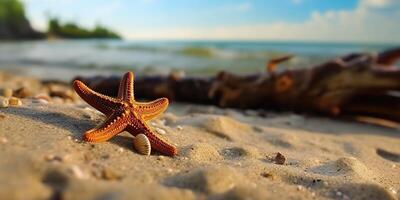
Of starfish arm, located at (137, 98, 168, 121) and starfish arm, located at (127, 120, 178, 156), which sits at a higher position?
starfish arm, located at (137, 98, 168, 121)

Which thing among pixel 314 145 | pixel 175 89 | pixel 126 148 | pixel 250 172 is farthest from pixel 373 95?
pixel 126 148

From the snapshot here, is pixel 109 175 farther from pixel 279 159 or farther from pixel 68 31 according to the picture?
pixel 68 31

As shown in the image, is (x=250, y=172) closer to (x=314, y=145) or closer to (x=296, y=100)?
(x=314, y=145)

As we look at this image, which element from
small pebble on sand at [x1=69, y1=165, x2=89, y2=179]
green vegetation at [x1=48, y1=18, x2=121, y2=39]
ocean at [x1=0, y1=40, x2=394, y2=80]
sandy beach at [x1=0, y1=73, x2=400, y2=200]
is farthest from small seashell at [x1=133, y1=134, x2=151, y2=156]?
green vegetation at [x1=48, y1=18, x2=121, y2=39]

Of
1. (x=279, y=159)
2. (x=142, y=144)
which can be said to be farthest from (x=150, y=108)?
(x=279, y=159)

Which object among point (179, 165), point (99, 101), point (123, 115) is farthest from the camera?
point (99, 101)

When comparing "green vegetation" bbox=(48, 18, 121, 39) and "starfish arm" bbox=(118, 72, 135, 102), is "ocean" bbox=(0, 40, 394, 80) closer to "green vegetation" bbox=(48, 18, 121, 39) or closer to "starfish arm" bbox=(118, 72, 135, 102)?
"starfish arm" bbox=(118, 72, 135, 102)

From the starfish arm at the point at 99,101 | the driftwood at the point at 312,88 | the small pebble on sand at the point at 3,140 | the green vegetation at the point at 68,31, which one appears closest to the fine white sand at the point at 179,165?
the small pebble on sand at the point at 3,140

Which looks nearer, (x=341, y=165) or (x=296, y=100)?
(x=341, y=165)
